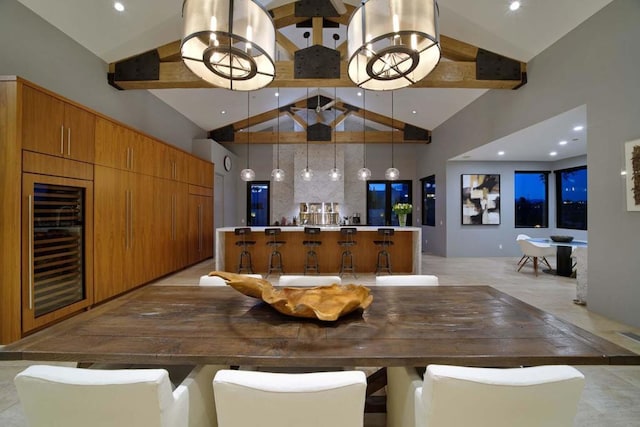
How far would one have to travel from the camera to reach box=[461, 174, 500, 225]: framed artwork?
8.05 m

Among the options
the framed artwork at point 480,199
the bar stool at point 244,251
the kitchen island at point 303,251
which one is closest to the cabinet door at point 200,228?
the kitchen island at point 303,251

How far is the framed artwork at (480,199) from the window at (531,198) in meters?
0.63

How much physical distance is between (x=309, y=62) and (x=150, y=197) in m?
3.58

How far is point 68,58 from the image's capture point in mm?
4117

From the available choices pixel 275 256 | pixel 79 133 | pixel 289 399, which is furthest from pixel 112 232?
pixel 289 399

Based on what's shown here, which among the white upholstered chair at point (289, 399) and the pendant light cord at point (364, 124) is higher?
the pendant light cord at point (364, 124)

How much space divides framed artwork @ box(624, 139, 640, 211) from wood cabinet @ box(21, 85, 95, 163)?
6481mm

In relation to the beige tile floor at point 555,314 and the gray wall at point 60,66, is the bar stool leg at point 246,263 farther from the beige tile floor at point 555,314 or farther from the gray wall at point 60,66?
the gray wall at point 60,66

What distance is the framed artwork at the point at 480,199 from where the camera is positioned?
26.4 ft

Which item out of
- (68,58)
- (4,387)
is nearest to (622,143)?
(4,387)

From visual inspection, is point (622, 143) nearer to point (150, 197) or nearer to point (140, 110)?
point (150, 197)

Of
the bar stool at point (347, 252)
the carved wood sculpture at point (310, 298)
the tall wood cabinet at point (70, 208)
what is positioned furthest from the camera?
the bar stool at point (347, 252)

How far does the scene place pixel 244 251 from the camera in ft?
20.3

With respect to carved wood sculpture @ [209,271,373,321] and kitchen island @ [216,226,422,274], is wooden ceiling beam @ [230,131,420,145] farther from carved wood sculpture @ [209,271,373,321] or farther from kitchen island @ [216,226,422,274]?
carved wood sculpture @ [209,271,373,321]
